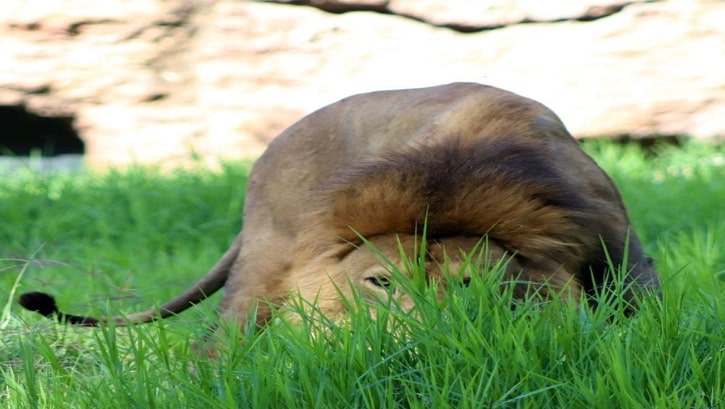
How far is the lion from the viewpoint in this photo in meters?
2.18

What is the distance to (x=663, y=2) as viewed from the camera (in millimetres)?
5891

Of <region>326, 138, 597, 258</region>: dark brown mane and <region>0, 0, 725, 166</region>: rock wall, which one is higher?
<region>326, 138, 597, 258</region>: dark brown mane

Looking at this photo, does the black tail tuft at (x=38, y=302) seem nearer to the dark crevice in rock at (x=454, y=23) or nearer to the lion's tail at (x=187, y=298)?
the lion's tail at (x=187, y=298)

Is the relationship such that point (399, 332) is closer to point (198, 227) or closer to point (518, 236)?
point (518, 236)

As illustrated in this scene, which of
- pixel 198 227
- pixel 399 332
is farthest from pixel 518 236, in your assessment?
pixel 198 227

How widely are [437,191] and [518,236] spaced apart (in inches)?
7.6

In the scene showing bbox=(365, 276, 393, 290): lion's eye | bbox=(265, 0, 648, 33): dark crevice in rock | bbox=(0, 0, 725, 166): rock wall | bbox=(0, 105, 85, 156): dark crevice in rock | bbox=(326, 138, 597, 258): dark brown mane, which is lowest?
bbox=(0, 105, 85, 156): dark crevice in rock

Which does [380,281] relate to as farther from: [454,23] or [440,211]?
[454,23]

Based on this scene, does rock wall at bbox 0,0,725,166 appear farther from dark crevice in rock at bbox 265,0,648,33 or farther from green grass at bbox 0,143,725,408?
green grass at bbox 0,143,725,408

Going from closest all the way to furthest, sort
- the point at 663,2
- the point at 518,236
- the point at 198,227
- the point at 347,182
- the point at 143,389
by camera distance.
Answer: the point at 143,389 < the point at 518,236 < the point at 347,182 < the point at 198,227 < the point at 663,2

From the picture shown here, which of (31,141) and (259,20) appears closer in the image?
(259,20)

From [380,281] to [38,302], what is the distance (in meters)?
0.93

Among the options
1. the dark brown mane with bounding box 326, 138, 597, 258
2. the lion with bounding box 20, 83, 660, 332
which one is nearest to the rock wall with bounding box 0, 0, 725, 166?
the lion with bounding box 20, 83, 660, 332

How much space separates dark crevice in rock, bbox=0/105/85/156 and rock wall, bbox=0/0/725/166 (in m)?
0.16
